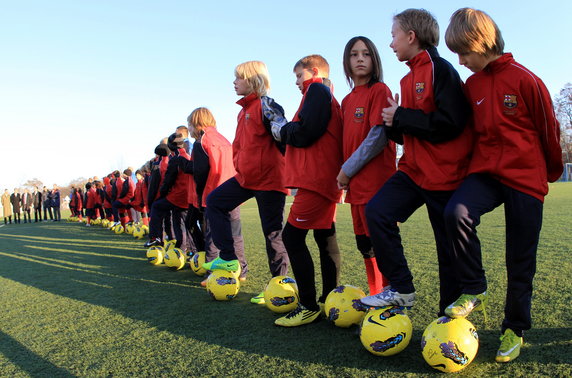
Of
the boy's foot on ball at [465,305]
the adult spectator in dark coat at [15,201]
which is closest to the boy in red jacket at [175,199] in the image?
the boy's foot on ball at [465,305]

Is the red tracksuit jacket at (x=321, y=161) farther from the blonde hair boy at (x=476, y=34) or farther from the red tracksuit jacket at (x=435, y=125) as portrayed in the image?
the blonde hair boy at (x=476, y=34)

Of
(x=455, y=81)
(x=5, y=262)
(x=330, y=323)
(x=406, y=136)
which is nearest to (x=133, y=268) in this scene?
(x=5, y=262)

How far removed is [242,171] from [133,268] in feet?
12.1

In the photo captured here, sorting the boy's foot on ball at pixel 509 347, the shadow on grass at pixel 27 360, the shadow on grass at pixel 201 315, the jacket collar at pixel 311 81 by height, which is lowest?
the shadow on grass at pixel 201 315

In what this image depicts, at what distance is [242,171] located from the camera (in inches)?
170

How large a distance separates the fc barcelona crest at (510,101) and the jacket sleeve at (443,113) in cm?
24

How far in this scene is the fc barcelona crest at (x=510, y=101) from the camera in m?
2.52

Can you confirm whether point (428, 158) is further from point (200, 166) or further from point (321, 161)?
point (200, 166)

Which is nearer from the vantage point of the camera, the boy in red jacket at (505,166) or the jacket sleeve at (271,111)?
the boy in red jacket at (505,166)

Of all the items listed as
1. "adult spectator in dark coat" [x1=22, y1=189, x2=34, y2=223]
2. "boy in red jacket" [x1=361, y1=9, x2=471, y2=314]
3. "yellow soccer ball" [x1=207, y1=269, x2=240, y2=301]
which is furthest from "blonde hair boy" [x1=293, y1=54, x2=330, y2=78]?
"adult spectator in dark coat" [x1=22, y1=189, x2=34, y2=223]

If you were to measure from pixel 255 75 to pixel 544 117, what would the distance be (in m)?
2.74

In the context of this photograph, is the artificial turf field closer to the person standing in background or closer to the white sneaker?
the white sneaker

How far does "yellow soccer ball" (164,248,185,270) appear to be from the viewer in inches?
257

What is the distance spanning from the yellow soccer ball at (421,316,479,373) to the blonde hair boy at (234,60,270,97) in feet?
9.36
